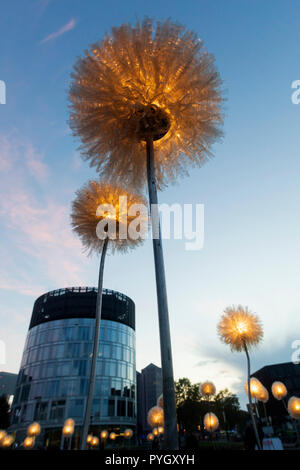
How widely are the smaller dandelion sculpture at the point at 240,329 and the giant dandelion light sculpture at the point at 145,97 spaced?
894 centimetres

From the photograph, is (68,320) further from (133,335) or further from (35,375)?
(133,335)

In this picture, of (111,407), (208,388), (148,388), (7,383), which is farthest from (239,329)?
(7,383)

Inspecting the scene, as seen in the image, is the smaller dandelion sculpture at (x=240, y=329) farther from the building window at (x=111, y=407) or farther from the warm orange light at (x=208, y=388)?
the building window at (x=111, y=407)

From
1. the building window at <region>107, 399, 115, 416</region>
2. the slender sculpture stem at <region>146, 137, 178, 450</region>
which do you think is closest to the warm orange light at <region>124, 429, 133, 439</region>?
the building window at <region>107, 399, 115, 416</region>

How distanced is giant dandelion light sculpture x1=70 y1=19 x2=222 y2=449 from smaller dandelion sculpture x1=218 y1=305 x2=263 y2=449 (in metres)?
8.94

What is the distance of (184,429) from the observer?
49250mm

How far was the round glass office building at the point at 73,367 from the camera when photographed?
4184 centimetres

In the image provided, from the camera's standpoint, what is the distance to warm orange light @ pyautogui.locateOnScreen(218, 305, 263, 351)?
36.4 feet

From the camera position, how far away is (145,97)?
13.0ft

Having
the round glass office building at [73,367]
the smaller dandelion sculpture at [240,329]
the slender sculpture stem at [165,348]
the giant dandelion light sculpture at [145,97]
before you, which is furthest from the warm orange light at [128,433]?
the giant dandelion light sculpture at [145,97]

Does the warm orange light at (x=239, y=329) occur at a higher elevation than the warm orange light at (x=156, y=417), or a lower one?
higher

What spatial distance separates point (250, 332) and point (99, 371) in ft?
139

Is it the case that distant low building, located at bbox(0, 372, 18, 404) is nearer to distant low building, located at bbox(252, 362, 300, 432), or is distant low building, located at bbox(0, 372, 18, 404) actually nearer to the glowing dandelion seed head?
distant low building, located at bbox(252, 362, 300, 432)
